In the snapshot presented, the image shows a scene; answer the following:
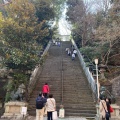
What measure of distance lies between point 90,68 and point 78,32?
10.4 meters

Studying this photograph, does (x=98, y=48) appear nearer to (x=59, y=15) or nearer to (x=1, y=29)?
(x=1, y=29)

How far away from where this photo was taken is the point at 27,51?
1311 cm

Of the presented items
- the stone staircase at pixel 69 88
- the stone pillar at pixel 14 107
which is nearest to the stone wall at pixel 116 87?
the stone staircase at pixel 69 88

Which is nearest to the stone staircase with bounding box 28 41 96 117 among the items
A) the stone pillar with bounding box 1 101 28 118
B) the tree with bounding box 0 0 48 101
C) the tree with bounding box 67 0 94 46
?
the stone pillar with bounding box 1 101 28 118

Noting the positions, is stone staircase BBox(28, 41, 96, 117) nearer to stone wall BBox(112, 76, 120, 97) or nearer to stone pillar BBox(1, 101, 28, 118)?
stone pillar BBox(1, 101, 28, 118)

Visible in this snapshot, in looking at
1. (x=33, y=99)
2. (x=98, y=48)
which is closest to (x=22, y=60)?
(x=33, y=99)

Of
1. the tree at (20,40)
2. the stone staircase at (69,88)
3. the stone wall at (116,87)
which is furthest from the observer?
the stone wall at (116,87)

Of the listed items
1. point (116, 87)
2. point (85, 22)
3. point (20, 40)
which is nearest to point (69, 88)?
point (116, 87)

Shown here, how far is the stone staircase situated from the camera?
38.5 ft

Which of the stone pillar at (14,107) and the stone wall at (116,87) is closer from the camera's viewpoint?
the stone pillar at (14,107)

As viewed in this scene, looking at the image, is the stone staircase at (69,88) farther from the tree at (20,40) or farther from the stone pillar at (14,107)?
the tree at (20,40)

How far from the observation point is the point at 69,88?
564 inches

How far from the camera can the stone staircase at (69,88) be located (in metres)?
11.7

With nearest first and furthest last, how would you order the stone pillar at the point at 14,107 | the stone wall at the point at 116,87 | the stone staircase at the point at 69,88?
1. the stone pillar at the point at 14,107
2. the stone staircase at the point at 69,88
3. the stone wall at the point at 116,87
